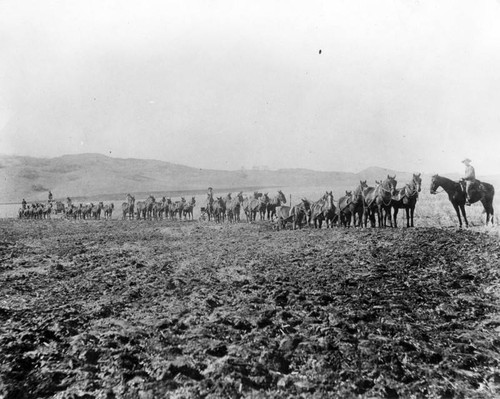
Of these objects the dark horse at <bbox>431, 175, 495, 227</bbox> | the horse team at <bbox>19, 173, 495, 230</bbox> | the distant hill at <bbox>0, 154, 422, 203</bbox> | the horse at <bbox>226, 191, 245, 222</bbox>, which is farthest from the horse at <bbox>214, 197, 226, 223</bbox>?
the distant hill at <bbox>0, 154, 422, 203</bbox>

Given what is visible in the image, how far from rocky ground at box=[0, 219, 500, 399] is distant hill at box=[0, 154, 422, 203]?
2826 inches

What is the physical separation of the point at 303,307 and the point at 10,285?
6281 millimetres

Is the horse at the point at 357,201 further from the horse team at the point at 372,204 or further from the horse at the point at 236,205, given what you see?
the horse at the point at 236,205

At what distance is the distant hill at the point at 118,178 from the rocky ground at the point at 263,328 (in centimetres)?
7179

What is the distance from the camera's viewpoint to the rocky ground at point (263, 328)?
369 cm

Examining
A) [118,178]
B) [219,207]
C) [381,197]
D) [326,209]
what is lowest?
[219,207]

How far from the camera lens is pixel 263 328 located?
4910 millimetres

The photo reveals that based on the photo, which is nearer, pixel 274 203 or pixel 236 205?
pixel 274 203

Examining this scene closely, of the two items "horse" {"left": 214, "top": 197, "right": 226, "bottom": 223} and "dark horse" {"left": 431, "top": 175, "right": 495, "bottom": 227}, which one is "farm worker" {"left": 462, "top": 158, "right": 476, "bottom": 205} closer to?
"dark horse" {"left": 431, "top": 175, "right": 495, "bottom": 227}

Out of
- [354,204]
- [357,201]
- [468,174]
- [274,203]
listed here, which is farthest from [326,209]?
[274,203]

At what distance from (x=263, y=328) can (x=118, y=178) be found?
335 feet

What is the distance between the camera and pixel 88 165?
120 meters

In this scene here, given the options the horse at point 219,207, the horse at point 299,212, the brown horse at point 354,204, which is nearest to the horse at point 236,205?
the horse at point 219,207

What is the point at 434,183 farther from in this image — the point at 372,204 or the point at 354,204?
the point at 354,204
